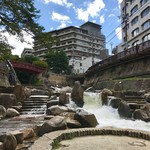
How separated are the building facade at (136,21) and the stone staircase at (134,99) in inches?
1066

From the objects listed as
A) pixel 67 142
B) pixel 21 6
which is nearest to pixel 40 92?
pixel 21 6

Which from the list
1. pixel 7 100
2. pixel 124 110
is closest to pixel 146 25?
pixel 124 110

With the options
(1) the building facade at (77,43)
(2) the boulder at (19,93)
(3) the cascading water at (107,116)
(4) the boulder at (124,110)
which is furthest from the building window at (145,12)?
(1) the building facade at (77,43)

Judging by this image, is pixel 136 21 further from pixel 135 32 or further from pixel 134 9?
pixel 134 9

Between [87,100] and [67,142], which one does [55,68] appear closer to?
[87,100]

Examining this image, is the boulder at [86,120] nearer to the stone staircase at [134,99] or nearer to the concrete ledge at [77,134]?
the concrete ledge at [77,134]

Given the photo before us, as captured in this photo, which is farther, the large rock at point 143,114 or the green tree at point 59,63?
the green tree at point 59,63

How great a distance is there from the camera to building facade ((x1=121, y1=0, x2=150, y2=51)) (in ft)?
141

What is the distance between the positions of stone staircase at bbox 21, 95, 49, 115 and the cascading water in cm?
341

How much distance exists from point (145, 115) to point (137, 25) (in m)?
37.6

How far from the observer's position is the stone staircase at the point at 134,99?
15.2 meters

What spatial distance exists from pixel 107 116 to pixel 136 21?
38.2 metres

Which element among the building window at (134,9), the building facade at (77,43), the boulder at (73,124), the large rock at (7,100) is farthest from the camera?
the building facade at (77,43)

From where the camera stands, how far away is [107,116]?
1473 centimetres
